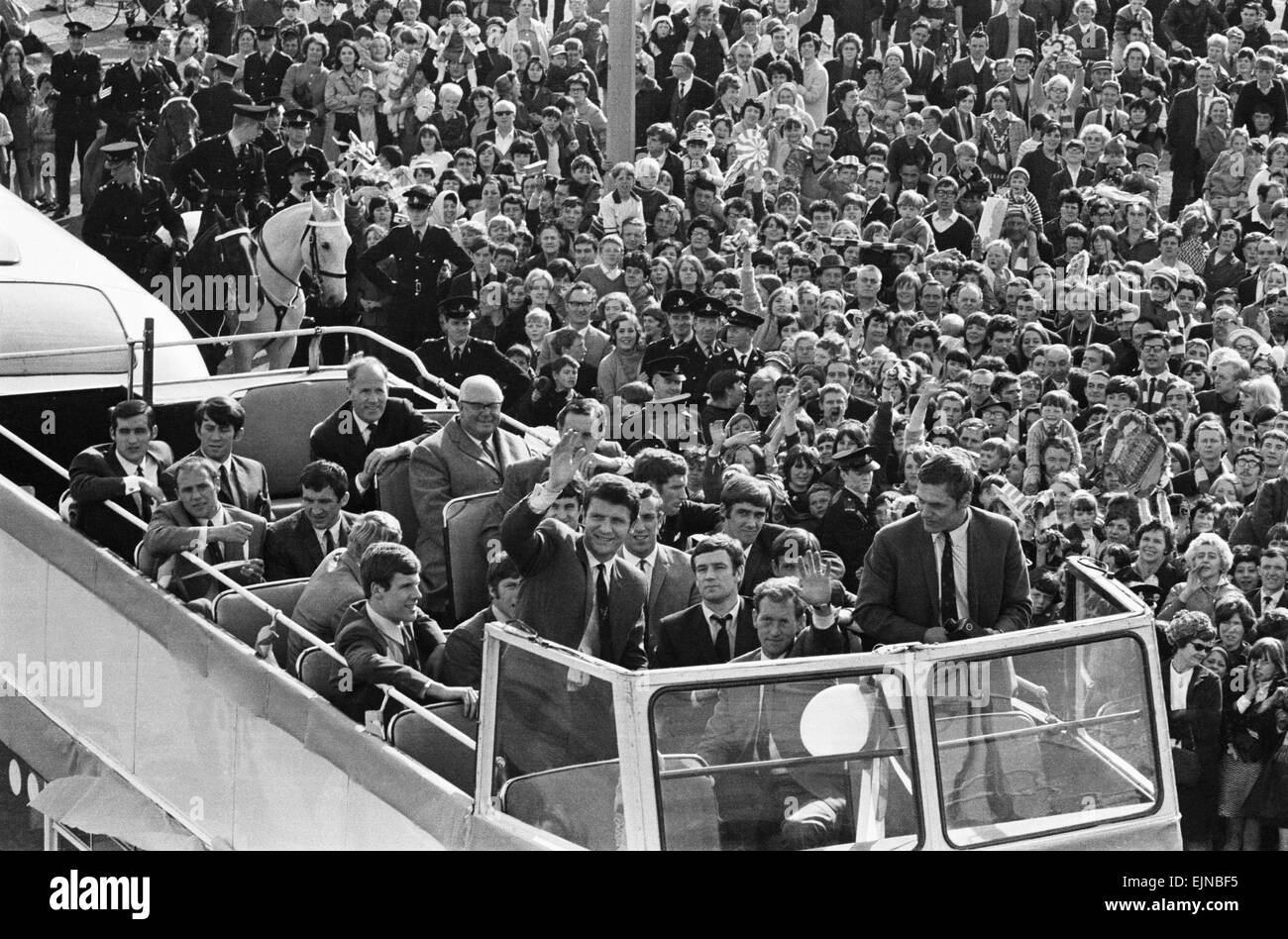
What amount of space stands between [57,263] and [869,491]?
16.9 feet

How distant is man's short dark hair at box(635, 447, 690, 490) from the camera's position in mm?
11149

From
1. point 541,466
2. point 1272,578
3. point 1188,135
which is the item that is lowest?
point 1272,578

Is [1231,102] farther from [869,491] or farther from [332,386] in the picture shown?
[332,386]

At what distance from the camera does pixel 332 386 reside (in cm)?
1305

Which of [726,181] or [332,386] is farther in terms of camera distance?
[726,181]

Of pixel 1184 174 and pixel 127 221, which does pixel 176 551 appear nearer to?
pixel 127 221

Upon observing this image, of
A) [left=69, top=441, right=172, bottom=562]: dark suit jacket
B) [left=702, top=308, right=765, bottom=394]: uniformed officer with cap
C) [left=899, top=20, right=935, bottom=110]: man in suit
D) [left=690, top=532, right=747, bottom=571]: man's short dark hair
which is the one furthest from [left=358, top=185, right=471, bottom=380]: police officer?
[left=690, top=532, right=747, bottom=571]: man's short dark hair

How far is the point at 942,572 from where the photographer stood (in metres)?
8.35

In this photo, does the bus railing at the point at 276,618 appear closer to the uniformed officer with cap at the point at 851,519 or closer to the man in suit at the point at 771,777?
the man in suit at the point at 771,777

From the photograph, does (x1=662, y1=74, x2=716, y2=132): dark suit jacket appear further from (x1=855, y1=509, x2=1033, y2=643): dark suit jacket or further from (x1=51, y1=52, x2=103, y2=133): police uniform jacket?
(x1=855, y1=509, x2=1033, y2=643): dark suit jacket

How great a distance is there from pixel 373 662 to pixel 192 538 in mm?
1942

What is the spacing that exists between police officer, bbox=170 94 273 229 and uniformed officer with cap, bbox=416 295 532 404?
3110 mm

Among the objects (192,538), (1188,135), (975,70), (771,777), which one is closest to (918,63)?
(975,70)

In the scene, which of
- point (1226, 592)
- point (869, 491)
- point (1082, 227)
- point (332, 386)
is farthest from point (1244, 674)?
point (1082, 227)
